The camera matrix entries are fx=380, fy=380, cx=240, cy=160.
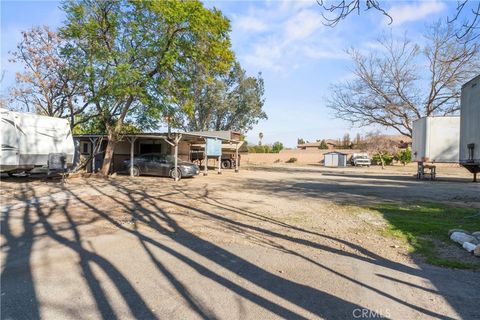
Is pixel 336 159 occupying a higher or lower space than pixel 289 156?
lower

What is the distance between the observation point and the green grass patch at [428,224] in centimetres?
596

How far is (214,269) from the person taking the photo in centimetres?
490

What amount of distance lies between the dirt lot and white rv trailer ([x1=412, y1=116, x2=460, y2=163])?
13.6 metres

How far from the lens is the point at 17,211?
905 centimetres

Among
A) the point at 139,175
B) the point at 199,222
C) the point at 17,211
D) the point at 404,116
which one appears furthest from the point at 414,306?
the point at 404,116

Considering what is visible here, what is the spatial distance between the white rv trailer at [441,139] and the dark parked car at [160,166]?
42.3 feet

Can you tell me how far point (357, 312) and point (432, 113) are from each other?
27359 millimetres

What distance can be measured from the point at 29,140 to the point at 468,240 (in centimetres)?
1419

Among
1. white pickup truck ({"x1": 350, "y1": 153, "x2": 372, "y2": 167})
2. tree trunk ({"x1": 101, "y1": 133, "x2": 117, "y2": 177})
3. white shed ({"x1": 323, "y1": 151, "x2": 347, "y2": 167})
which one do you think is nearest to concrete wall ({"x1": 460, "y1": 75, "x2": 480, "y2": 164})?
tree trunk ({"x1": 101, "y1": 133, "x2": 117, "y2": 177})

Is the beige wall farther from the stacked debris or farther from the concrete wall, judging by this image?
the stacked debris

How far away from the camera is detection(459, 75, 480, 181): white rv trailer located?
1086 cm

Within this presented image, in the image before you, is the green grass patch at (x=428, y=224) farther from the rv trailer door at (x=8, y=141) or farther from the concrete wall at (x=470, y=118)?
the rv trailer door at (x=8, y=141)

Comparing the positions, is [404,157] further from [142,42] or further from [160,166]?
[142,42]

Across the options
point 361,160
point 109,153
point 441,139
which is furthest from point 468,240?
point 361,160
